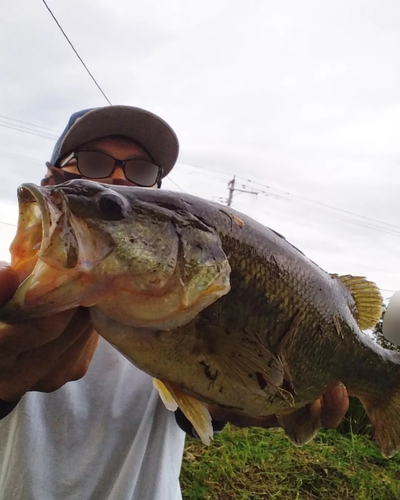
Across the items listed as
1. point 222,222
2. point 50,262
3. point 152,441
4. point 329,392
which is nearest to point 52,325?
point 50,262

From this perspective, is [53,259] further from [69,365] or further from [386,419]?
[386,419]

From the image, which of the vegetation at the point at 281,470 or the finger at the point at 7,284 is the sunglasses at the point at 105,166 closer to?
the finger at the point at 7,284

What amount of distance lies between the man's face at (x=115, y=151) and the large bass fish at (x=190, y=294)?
Answer: 4.27ft

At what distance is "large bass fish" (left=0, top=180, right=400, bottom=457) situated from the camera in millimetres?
1148

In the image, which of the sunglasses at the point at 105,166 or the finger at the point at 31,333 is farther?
the sunglasses at the point at 105,166

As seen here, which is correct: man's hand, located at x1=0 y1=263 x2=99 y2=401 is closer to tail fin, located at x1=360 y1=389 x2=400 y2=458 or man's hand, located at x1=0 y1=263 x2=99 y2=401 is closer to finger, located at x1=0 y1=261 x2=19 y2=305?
finger, located at x1=0 y1=261 x2=19 y2=305

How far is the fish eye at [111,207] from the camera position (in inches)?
48.4

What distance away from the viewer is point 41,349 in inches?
54.0

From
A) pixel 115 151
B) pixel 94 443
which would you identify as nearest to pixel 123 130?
pixel 115 151

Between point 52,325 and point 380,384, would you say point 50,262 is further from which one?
point 380,384

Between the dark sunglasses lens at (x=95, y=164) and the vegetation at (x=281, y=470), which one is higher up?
the dark sunglasses lens at (x=95, y=164)

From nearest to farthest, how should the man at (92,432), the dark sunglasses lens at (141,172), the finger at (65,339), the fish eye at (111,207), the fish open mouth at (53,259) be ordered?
the fish open mouth at (53,259), the fish eye at (111,207), the finger at (65,339), the man at (92,432), the dark sunglasses lens at (141,172)

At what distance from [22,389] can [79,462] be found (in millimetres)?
671

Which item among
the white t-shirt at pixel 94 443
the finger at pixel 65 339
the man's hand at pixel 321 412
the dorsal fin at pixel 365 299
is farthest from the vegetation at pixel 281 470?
the finger at pixel 65 339
